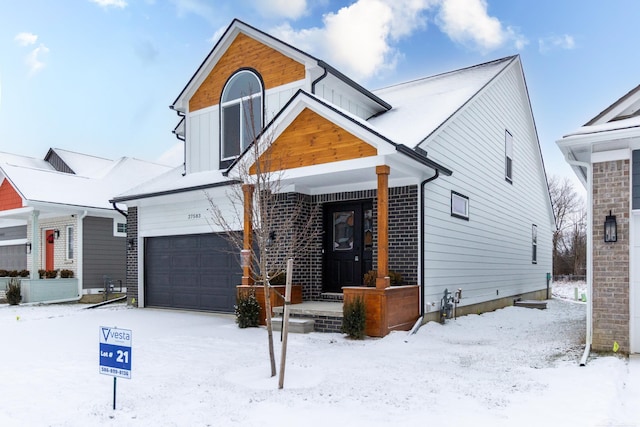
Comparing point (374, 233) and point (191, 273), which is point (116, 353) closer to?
point (374, 233)

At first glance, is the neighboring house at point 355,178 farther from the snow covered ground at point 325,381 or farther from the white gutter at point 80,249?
the white gutter at point 80,249

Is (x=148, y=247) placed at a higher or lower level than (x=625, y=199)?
lower

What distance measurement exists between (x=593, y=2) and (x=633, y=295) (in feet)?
33.0

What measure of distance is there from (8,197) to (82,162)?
8558 millimetres

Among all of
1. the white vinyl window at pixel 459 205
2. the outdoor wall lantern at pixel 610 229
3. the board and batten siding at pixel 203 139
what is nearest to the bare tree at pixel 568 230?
the white vinyl window at pixel 459 205

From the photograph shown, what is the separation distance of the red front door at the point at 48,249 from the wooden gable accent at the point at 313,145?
12169 millimetres

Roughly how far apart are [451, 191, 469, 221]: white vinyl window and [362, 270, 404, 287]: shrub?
2.45 meters

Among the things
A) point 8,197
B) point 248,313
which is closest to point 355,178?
point 248,313

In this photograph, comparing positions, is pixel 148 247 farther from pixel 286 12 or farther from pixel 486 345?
pixel 486 345

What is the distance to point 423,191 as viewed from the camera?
9.83m

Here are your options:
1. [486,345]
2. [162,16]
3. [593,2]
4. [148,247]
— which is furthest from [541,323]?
[162,16]

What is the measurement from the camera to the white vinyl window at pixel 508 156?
14.6 metres

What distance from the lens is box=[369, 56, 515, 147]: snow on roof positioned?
10.1 m

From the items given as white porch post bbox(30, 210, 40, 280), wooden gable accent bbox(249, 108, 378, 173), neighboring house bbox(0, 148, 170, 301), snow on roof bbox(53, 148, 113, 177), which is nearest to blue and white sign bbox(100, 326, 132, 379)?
wooden gable accent bbox(249, 108, 378, 173)
